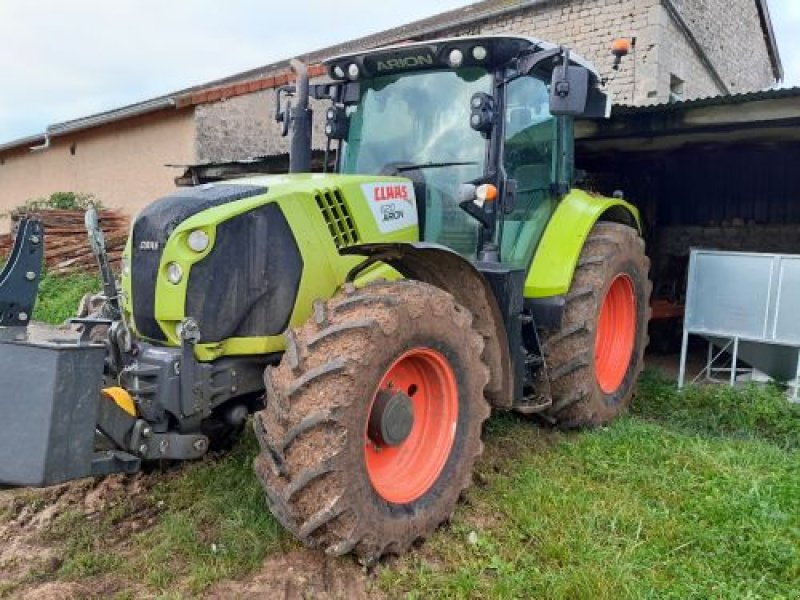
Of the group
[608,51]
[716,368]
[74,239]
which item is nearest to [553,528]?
[716,368]

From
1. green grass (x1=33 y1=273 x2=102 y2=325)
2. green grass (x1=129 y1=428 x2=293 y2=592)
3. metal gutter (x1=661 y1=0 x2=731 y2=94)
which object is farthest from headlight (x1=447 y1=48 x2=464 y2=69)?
metal gutter (x1=661 y1=0 x2=731 y2=94)

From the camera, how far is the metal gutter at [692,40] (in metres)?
10.8

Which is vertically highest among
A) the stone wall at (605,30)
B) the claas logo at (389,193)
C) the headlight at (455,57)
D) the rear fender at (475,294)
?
the stone wall at (605,30)

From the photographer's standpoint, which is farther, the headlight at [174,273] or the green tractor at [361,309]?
the headlight at [174,273]

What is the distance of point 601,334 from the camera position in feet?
16.1

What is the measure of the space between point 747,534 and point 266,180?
108 inches

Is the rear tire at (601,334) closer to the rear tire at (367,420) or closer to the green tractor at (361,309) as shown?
the green tractor at (361,309)

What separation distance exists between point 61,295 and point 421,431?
963 centimetres

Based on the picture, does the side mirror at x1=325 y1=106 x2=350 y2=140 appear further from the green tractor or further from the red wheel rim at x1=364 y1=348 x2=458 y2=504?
the red wheel rim at x1=364 y1=348 x2=458 y2=504

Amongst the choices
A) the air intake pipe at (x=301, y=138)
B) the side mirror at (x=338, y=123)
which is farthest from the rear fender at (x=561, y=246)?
the air intake pipe at (x=301, y=138)

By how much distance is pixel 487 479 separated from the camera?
366cm

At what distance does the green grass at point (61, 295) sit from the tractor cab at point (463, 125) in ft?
23.1

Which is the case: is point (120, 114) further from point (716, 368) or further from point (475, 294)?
point (475, 294)

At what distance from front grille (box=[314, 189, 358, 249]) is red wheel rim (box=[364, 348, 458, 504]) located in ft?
2.16
